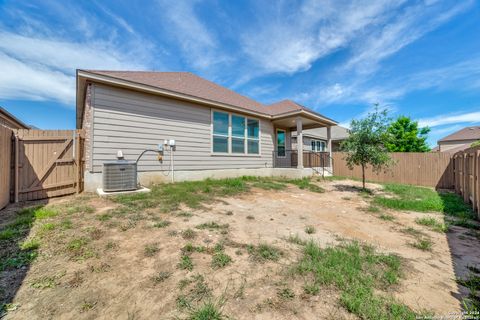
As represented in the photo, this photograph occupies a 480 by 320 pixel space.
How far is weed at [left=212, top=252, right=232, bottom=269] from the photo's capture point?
217 centimetres

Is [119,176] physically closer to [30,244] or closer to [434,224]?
[30,244]

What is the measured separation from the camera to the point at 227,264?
2205 millimetres

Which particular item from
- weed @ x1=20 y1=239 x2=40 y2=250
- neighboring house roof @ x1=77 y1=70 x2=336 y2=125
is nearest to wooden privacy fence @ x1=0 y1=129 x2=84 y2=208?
neighboring house roof @ x1=77 y1=70 x2=336 y2=125

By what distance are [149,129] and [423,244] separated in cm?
727

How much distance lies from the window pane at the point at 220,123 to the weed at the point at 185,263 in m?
6.50

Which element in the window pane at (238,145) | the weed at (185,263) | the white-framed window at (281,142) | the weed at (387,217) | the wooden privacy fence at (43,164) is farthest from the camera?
the white-framed window at (281,142)

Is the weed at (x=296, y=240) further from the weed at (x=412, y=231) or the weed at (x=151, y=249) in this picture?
the weed at (x=412, y=231)

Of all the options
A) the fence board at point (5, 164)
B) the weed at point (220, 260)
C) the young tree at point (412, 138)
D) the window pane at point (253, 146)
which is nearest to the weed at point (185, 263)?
the weed at point (220, 260)

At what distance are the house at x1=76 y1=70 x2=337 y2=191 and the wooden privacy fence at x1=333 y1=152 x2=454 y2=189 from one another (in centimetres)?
407

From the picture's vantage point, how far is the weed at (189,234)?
2863mm

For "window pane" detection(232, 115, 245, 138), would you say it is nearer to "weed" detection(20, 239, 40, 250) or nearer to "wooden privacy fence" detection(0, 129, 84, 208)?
"wooden privacy fence" detection(0, 129, 84, 208)

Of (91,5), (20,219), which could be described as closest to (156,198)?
(20,219)

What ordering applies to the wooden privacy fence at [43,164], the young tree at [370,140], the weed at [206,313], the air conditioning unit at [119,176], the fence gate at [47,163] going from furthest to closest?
the young tree at [370,140] → the air conditioning unit at [119,176] → the fence gate at [47,163] → the wooden privacy fence at [43,164] → the weed at [206,313]

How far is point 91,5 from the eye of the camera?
6.02 metres
